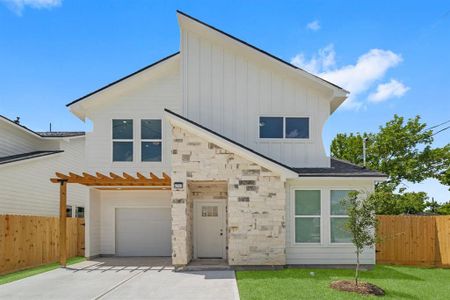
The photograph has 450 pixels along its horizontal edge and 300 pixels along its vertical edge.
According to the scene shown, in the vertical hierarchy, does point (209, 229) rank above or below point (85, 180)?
below

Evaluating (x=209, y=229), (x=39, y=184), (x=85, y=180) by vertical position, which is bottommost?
(x=209, y=229)

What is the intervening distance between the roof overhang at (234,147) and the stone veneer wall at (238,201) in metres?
0.19

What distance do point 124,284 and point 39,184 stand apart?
1087cm

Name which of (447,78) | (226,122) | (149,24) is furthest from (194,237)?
(447,78)

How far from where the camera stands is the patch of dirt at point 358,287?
364 inches

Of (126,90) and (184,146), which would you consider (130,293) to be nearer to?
(184,146)

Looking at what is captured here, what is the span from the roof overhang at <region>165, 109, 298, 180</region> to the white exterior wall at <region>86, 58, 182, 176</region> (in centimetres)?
338

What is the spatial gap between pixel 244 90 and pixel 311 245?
6.00 m

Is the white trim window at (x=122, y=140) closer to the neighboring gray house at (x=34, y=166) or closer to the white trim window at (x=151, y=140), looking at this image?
the white trim window at (x=151, y=140)

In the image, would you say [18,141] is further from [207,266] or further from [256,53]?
[256,53]

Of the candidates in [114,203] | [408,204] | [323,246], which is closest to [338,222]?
[323,246]

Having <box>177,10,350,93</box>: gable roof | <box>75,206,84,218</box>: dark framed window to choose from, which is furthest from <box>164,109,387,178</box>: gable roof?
<box>75,206,84,218</box>: dark framed window

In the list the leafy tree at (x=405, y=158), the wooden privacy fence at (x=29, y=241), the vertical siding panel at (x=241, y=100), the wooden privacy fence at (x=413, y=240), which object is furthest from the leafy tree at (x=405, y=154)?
the wooden privacy fence at (x=29, y=241)

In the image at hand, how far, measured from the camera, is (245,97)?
14.3 metres
